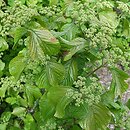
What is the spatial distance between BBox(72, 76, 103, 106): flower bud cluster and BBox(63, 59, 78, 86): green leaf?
6cm

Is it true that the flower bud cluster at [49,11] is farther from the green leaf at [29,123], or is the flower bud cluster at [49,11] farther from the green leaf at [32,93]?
the green leaf at [29,123]

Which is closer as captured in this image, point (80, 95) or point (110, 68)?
point (80, 95)

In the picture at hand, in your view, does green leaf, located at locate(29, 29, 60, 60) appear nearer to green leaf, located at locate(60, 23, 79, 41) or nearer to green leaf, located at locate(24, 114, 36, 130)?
green leaf, located at locate(60, 23, 79, 41)

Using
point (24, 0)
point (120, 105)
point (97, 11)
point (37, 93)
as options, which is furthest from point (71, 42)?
point (24, 0)

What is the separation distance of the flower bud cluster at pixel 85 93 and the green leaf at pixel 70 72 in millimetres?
63

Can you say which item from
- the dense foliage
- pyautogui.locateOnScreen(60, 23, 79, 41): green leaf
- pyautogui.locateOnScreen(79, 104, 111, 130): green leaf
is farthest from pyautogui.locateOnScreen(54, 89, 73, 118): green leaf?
pyautogui.locateOnScreen(60, 23, 79, 41): green leaf

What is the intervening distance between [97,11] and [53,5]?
7.1 inches

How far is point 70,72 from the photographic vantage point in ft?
5.21

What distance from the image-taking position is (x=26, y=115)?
6.44ft

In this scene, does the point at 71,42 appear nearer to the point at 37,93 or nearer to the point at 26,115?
the point at 37,93

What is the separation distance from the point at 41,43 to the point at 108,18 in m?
0.33

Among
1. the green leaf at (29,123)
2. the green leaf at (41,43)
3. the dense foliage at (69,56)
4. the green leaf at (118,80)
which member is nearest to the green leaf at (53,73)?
the dense foliage at (69,56)

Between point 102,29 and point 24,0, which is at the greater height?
point 102,29

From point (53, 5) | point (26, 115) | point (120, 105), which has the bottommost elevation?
point (26, 115)
